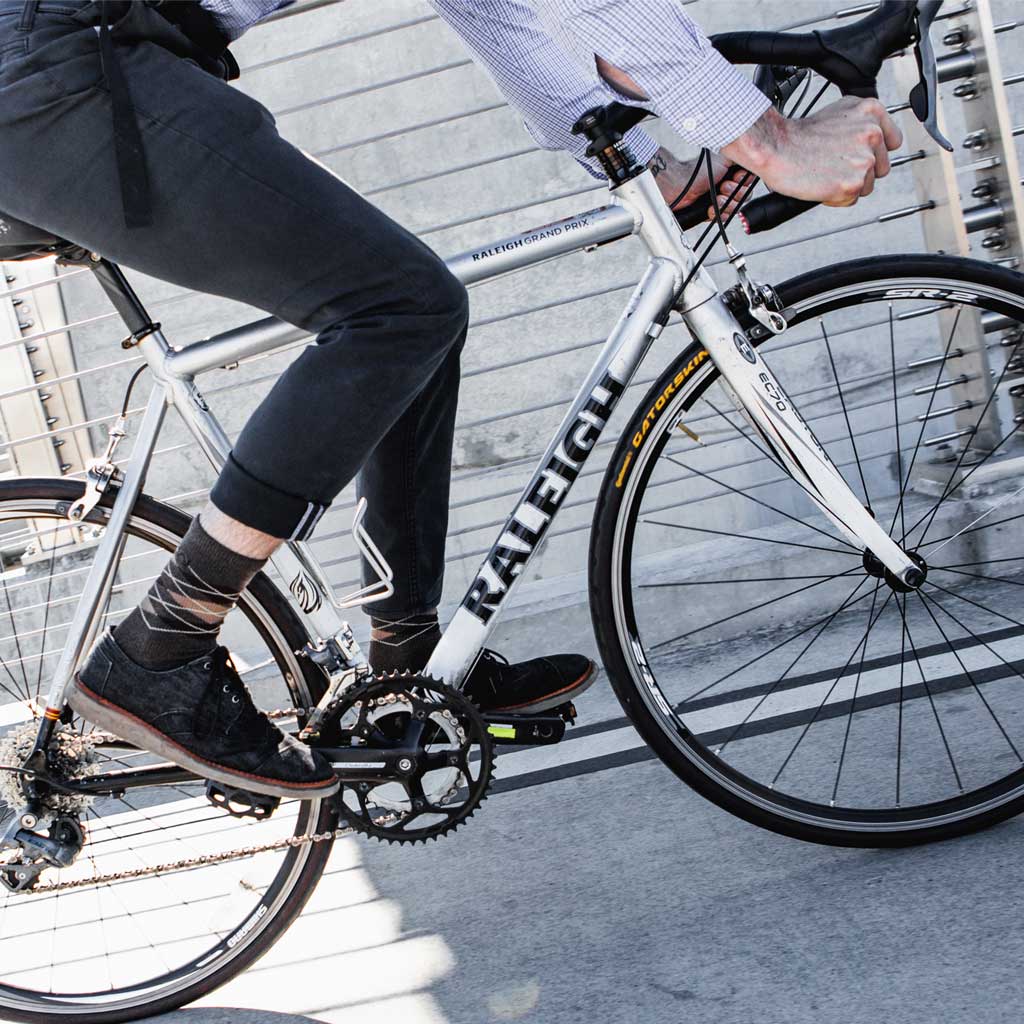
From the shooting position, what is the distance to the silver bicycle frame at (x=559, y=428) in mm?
2053

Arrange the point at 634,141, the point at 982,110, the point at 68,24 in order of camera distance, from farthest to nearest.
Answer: the point at 982,110 → the point at 634,141 → the point at 68,24

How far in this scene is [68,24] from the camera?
173 cm

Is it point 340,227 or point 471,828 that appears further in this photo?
point 471,828

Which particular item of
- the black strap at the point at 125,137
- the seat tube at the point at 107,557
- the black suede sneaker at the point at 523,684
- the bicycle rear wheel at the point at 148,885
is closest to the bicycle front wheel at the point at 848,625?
the black suede sneaker at the point at 523,684

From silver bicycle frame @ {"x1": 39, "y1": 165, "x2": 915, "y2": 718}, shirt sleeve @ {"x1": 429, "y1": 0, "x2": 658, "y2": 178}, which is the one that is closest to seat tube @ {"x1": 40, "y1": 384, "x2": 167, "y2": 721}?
silver bicycle frame @ {"x1": 39, "y1": 165, "x2": 915, "y2": 718}

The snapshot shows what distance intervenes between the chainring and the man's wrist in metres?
1.01

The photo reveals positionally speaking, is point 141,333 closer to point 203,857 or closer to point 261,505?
point 261,505

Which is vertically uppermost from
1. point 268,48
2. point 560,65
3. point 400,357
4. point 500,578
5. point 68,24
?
point 268,48

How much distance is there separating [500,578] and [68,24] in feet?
3.67

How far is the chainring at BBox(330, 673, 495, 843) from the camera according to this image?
6.91 feet

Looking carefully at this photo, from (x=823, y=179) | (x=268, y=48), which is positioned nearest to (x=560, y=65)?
(x=823, y=179)

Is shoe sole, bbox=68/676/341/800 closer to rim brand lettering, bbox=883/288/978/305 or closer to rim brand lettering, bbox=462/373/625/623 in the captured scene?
rim brand lettering, bbox=462/373/625/623

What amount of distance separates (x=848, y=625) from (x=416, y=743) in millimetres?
1787

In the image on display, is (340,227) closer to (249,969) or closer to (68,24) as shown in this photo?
(68,24)
